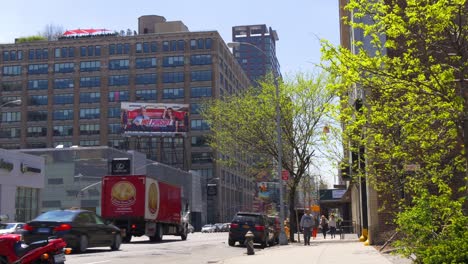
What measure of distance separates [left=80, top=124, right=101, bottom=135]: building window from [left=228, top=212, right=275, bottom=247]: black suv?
3564 inches

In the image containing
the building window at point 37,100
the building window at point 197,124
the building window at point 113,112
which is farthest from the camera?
the building window at point 37,100

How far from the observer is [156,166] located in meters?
84.6

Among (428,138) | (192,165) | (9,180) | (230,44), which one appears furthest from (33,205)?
(192,165)

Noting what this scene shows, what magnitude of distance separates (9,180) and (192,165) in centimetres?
6733

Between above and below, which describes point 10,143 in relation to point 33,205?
above

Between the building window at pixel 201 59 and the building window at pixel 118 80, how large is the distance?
45.3 feet

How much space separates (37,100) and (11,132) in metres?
8.36

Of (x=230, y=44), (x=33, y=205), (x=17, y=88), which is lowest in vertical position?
(x=33, y=205)

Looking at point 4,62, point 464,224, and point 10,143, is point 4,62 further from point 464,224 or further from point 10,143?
point 464,224

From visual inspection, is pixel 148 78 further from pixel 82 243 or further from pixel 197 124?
pixel 82 243

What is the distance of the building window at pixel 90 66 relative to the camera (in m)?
116

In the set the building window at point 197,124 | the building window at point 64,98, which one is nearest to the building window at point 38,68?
the building window at point 64,98

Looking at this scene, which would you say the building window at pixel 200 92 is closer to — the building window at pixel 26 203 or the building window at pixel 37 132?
the building window at pixel 37 132

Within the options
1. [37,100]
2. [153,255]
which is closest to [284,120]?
[153,255]
